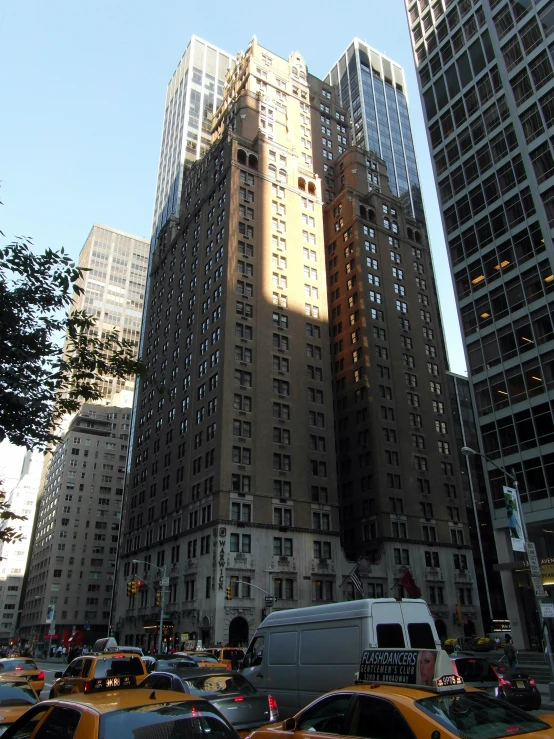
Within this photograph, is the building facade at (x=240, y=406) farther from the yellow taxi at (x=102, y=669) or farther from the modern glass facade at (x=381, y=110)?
the modern glass facade at (x=381, y=110)

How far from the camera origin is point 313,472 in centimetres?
6662

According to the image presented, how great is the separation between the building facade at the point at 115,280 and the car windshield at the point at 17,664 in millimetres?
131577

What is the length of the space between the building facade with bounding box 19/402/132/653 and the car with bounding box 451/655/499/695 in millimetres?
105101

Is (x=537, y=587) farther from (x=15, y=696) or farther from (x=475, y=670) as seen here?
(x=15, y=696)

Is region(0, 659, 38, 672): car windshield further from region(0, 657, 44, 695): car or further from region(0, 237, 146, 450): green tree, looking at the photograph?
region(0, 237, 146, 450): green tree

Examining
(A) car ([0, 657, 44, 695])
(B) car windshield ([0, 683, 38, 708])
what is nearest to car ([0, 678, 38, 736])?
(B) car windshield ([0, 683, 38, 708])

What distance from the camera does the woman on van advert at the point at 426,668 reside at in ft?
25.9

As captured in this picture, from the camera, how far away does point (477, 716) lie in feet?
21.9

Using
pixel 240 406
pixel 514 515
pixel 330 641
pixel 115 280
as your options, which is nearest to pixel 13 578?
pixel 115 280

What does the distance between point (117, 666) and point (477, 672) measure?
10.2m

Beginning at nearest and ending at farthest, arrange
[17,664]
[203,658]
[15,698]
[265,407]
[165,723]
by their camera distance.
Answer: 1. [165,723]
2. [15,698]
3. [17,664]
4. [203,658]
5. [265,407]

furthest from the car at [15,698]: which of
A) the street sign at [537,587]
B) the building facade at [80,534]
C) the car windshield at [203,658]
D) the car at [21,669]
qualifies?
the building facade at [80,534]

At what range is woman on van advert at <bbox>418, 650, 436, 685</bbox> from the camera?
7.89 m

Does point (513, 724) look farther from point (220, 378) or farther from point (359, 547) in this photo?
point (359, 547)
